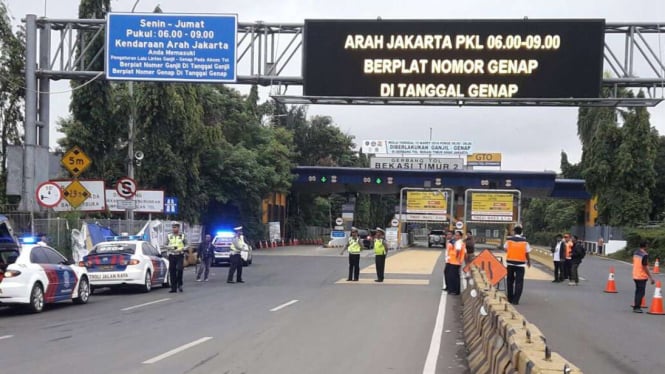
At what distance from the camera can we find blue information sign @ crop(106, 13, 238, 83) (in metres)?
21.6

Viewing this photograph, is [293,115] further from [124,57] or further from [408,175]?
[124,57]

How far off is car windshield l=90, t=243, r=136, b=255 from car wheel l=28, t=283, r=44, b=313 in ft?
16.6

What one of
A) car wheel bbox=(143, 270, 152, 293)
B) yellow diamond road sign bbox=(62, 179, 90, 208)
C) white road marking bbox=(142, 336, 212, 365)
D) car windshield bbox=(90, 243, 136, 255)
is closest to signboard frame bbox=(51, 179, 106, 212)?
Result: yellow diamond road sign bbox=(62, 179, 90, 208)

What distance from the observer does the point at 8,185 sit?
2298 centimetres

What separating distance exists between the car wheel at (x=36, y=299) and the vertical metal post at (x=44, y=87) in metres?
7.81

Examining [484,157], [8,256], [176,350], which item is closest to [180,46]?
[8,256]

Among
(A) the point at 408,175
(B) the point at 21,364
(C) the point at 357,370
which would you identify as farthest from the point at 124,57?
(A) the point at 408,175

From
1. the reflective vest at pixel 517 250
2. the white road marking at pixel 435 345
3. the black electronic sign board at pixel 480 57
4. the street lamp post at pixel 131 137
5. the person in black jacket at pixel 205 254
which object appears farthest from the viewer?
the street lamp post at pixel 131 137

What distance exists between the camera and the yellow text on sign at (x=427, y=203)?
58.2 m

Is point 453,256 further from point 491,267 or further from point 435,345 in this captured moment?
point 435,345

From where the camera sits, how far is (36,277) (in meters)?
16.4

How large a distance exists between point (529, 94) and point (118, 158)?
23.3 metres

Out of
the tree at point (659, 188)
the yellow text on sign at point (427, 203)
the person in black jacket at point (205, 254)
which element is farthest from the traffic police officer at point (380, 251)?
the tree at point (659, 188)

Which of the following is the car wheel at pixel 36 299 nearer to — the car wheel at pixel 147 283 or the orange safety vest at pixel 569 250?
the car wheel at pixel 147 283
